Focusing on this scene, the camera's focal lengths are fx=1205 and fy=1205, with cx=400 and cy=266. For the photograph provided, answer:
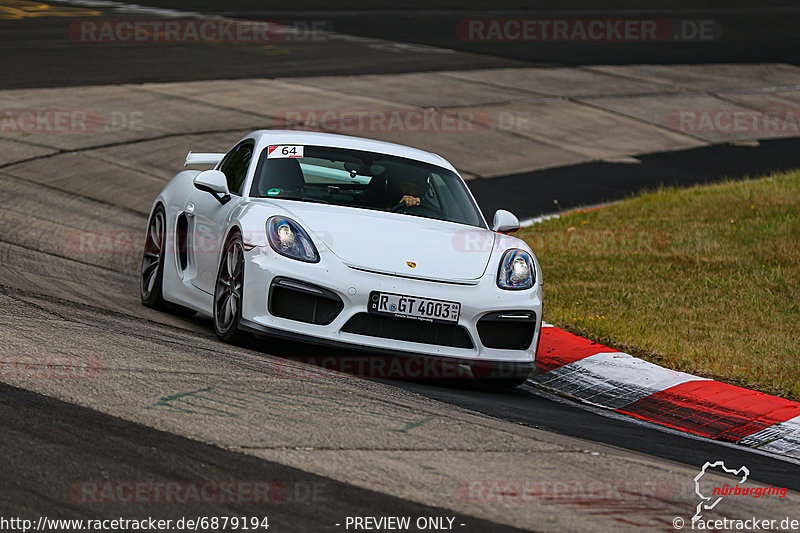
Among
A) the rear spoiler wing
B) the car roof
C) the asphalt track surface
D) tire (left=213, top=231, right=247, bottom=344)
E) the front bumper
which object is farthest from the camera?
the rear spoiler wing

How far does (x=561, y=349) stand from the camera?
795cm

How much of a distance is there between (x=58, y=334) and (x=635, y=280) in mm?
5218

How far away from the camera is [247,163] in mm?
8000

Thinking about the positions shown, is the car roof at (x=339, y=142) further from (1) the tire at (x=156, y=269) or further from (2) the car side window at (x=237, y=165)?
(1) the tire at (x=156, y=269)

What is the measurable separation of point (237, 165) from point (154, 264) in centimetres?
Result: 93

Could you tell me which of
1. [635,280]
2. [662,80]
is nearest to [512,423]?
[635,280]

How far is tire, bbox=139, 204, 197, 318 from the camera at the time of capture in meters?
8.32
